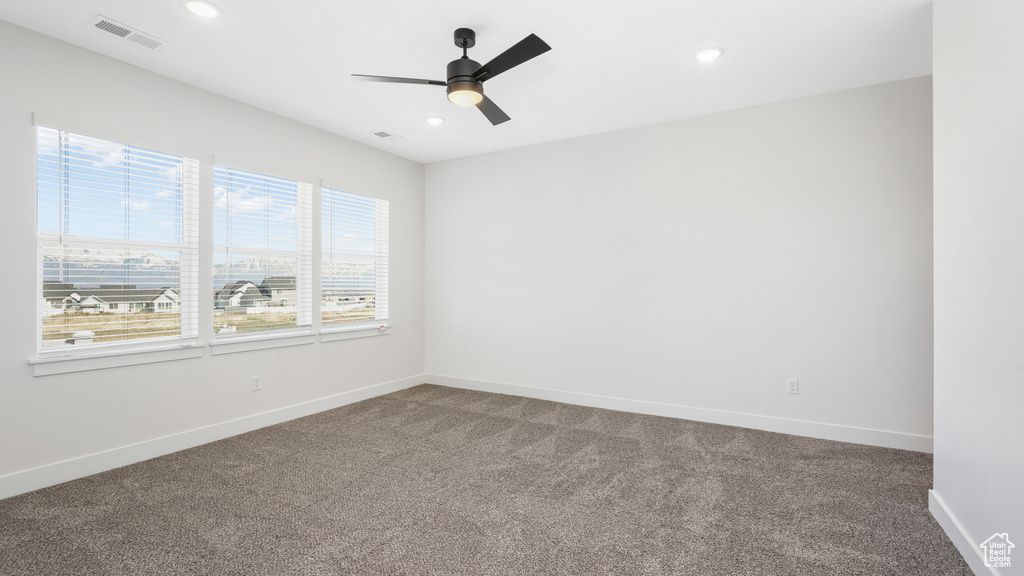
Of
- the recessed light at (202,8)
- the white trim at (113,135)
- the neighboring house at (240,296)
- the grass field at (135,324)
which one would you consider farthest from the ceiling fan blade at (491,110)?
the grass field at (135,324)

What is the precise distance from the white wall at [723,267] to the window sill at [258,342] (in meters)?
1.80

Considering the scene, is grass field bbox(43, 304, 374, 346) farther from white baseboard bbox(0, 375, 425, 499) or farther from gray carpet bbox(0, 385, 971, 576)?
gray carpet bbox(0, 385, 971, 576)

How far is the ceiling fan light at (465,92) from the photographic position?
2.57 metres

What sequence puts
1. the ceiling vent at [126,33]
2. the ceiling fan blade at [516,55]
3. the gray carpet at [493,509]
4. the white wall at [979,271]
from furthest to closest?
1. the ceiling vent at [126,33]
2. the ceiling fan blade at [516,55]
3. the gray carpet at [493,509]
4. the white wall at [979,271]

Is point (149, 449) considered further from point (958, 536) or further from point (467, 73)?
point (958, 536)

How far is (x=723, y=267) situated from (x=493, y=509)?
9.18ft

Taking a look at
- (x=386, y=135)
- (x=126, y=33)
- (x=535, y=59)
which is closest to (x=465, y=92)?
(x=535, y=59)

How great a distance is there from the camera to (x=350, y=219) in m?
4.70

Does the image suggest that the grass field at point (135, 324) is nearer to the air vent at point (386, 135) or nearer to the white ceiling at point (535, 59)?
the white ceiling at point (535, 59)

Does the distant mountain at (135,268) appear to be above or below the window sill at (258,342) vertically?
above

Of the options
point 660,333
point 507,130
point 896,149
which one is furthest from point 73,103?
point 896,149

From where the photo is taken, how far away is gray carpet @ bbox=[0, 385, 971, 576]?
6.39 feet

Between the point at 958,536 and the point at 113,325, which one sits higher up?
the point at 113,325

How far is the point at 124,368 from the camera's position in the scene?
3.02 m
